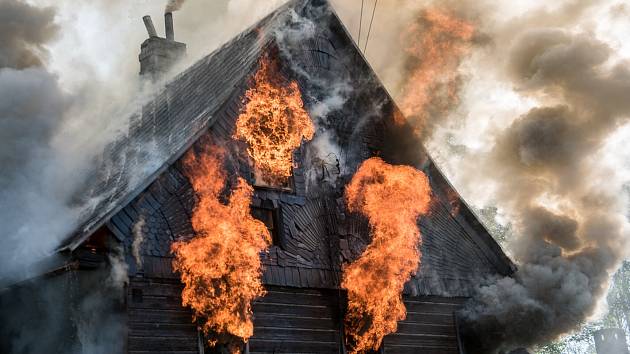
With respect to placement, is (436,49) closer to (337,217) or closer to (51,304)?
(337,217)

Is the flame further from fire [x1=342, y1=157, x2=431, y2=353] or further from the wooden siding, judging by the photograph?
the wooden siding

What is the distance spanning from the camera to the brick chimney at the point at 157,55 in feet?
88.7

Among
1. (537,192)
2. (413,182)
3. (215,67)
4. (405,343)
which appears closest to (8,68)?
(215,67)

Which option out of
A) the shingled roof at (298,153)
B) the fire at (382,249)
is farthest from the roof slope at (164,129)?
the fire at (382,249)

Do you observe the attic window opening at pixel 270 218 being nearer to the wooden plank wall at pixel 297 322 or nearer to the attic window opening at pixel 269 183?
the attic window opening at pixel 269 183

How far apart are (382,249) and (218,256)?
3952 mm

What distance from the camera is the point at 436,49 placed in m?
21.8

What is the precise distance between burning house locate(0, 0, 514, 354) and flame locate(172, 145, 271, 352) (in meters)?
0.03

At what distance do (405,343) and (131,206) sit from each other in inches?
270

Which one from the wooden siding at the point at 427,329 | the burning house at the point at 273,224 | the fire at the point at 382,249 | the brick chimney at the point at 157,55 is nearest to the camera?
the burning house at the point at 273,224

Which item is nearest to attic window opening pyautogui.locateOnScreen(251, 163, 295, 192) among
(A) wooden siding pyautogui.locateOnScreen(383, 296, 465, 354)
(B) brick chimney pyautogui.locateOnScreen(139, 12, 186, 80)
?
(A) wooden siding pyautogui.locateOnScreen(383, 296, 465, 354)

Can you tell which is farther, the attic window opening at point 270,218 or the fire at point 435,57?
the fire at point 435,57

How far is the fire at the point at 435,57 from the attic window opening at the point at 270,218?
496 cm

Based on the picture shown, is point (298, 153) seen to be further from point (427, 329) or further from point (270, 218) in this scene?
point (427, 329)
